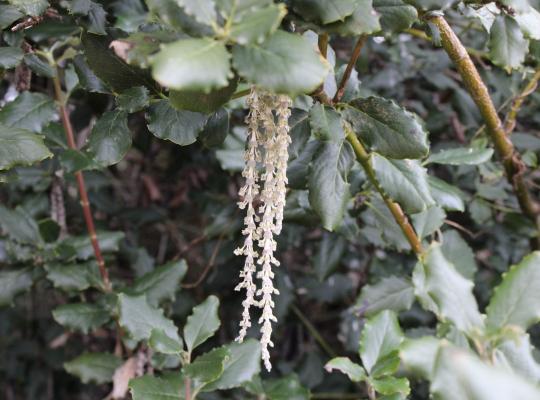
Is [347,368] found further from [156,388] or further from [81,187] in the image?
[81,187]

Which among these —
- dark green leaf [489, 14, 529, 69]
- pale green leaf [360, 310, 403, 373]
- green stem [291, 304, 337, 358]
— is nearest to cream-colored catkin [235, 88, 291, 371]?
pale green leaf [360, 310, 403, 373]

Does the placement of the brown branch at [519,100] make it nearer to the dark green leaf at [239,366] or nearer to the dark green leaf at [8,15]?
the dark green leaf at [239,366]

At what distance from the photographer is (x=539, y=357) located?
3.67ft

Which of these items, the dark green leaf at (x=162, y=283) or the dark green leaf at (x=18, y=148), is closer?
the dark green leaf at (x=18, y=148)

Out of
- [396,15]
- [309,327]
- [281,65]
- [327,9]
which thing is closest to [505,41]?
[396,15]

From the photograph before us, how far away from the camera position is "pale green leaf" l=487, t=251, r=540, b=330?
554 millimetres

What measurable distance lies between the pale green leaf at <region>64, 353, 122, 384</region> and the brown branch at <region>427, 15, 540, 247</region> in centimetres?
85

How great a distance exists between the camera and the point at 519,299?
1.86 feet

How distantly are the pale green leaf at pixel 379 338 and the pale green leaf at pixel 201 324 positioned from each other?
23 cm

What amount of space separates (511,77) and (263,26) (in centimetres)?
109

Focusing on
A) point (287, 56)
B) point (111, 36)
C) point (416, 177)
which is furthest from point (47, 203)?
point (287, 56)

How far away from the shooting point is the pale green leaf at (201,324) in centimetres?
91

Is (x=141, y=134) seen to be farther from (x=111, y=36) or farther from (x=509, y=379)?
(x=509, y=379)

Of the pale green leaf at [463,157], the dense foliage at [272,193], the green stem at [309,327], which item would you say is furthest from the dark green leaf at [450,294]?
the green stem at [309,327]
